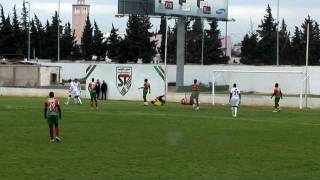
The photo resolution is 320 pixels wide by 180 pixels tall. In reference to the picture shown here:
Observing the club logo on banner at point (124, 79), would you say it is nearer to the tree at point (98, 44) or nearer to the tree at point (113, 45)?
→ the tree at point (113, 45)

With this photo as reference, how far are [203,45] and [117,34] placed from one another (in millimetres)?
14354

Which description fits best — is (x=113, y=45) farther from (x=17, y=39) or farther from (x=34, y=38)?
(x=17, y=39)

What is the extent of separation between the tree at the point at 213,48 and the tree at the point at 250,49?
3.78 metres

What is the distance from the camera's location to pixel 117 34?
356 ft

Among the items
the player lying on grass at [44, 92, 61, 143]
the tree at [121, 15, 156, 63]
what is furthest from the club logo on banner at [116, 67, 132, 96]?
the tree at [121, 15, 156, 63]

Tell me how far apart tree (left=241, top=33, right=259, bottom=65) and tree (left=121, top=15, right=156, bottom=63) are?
14687mm

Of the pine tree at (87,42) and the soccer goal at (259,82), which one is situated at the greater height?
the pine tree at (87,42)

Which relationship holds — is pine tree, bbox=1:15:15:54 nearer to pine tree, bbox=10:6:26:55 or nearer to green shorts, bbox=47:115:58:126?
pine tree, bbox=10:6:26:55

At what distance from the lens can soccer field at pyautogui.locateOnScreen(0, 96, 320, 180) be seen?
13992 mm

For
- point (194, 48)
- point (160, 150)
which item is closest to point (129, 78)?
point (160, 150)

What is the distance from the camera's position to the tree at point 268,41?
10381cm

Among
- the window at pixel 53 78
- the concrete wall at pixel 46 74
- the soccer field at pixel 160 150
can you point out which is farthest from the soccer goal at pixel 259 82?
the soccer field at pixel 160 150

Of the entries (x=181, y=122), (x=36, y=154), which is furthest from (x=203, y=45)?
(x=36, y=154)

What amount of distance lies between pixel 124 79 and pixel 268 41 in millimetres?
54939
